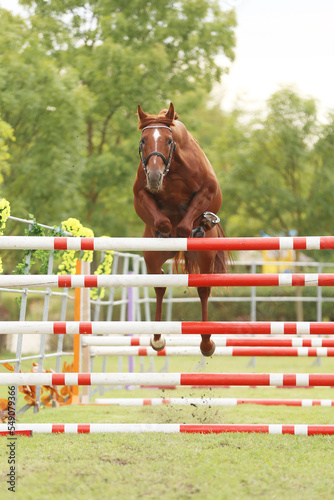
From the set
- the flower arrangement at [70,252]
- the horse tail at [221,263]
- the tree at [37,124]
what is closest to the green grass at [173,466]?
the horse tail at [221,263]

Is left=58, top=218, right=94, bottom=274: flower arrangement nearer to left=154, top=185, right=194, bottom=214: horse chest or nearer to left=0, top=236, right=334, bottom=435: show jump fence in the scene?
left=154, top=185, right=194, bottom=214: horse chest

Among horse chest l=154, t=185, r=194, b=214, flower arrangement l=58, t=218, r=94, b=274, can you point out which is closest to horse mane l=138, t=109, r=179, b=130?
horse chest l=154, t=185, r=194, b=214

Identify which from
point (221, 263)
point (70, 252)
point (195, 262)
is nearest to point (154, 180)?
point (195, 262)

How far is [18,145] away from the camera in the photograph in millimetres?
12930

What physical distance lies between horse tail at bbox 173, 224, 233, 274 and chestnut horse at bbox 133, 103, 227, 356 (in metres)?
0.15

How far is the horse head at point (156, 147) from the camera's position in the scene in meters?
3.81

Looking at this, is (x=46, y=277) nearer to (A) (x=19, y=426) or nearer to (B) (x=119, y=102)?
(A) (x=19, y=426)

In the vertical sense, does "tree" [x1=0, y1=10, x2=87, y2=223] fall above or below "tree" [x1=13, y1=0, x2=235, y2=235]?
below

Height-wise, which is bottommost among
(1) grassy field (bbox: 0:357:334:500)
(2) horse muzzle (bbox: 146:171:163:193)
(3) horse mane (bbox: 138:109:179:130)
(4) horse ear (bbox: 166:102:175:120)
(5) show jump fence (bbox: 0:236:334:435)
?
(1) grassy field (bbox: 0:357:334:500)

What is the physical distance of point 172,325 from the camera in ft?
12.8

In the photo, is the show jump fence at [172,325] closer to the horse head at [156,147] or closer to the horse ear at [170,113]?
the horse head at [156,147]

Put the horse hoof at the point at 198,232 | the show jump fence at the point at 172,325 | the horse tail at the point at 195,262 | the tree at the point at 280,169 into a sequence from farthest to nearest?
1. the tree at the point at 280,169
2. the horse tail at the point at 195,262
3. the horse hoof at the point at 198,232
4. the show jump fence at the point at 172,325

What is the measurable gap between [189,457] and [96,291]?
5075mm

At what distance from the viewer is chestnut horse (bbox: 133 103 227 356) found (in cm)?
398
